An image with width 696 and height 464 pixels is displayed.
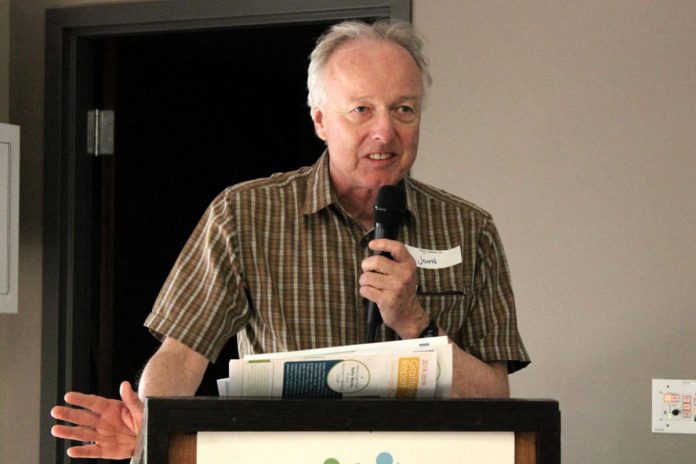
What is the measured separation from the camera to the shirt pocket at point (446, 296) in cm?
213

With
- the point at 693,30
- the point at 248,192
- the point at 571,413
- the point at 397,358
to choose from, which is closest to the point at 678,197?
the point at 693,30

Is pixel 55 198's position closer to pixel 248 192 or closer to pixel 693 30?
pixel 248 192

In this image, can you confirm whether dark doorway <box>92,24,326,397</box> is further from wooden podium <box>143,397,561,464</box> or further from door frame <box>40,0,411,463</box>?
wooden podium <box>143,397,561,464</box>

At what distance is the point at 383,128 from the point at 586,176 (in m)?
1.20

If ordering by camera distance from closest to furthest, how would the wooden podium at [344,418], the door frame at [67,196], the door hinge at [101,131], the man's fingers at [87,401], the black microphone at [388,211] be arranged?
1. the wooden podium at [344,418]
2. the man's fingers at [87,401]
3. the black microphone at [388,211]
4. the door frame at [67,196]
5. the door hinge at [101,131]

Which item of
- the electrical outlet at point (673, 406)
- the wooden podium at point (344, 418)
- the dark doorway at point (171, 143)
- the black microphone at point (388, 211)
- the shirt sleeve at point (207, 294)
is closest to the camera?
the wooden podium at point (344, 418)

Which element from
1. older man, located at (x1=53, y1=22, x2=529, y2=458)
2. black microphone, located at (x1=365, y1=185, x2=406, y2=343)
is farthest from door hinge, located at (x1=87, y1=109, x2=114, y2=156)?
black microphone, located at (x1=365, y1=185, x2=406, y2=343)

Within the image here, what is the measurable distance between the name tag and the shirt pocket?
0.07 feet

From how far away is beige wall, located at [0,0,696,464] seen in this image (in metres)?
2.97

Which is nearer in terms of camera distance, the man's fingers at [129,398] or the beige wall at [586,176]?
the man's fingers at [129,398]

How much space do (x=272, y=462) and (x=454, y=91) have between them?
83.5 inches

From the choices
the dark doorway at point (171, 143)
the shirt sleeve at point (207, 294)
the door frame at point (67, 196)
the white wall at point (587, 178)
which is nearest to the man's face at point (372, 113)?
the shirt sleeve at point (207, 294)

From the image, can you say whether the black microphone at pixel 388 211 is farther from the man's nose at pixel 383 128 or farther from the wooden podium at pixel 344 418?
the wooden podium at pixel 344 418

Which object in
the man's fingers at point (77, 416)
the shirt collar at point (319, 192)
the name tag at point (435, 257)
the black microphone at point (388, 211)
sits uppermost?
the shirt collar at point (319, 192)
